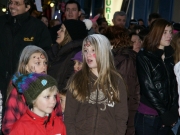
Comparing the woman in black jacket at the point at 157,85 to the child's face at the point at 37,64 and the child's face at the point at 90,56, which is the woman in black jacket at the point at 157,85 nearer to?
the child's face at the point at 90,56

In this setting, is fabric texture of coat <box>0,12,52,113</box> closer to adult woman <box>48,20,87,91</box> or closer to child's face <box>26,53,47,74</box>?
adult woman <box>48,20,87,91</box>

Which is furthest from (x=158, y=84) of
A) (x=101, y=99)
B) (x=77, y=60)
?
(x=101, y=99)

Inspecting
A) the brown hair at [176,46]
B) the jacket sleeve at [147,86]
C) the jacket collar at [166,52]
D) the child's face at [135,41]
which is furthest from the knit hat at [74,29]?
the child's face at [135,41]

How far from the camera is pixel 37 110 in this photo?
477 cm

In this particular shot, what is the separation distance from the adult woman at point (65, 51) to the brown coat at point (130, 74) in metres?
0.56

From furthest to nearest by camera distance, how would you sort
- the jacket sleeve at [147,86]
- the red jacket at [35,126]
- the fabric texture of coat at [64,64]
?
1. the fabric texture of coat at [64,64]
2. the jacket sleeve at [147,86]
3. the red jacket at [35,126]

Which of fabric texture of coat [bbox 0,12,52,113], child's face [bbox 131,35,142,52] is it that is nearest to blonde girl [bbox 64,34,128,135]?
fabric texture of coat [bbox 0,12,52,113]

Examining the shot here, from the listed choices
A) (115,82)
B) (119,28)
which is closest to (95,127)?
(115,82)

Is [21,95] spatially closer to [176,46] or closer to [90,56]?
[90,56]

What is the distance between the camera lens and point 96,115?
16.4 feet

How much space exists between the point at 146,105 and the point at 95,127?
62.7 inches

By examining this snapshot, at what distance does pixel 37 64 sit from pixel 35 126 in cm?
105

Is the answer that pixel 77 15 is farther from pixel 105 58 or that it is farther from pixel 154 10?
pixel 154 10

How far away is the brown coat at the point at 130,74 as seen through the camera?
646cm
